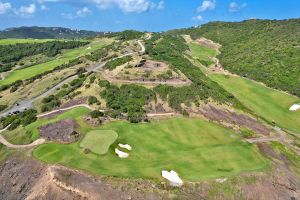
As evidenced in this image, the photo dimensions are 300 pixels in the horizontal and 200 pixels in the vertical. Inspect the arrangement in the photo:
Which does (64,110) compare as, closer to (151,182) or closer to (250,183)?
(151,182)

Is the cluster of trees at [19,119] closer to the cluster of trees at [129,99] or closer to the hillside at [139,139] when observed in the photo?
the hillside at [139,139]

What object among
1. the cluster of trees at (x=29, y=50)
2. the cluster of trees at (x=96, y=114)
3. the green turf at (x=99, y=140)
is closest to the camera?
the green turf at (x=99, y=140)

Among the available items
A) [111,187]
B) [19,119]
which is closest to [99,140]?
[111,187]

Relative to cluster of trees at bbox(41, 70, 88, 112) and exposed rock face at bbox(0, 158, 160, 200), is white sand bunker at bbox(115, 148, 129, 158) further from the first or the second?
cluster of trees at bbox(41, 70, 88, 112)

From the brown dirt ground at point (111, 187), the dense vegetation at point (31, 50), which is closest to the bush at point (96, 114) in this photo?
the brown dirt ground at point (111, 187)

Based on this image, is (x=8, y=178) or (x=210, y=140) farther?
(x=210, y=140)

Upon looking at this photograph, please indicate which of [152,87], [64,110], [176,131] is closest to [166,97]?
[152,87]

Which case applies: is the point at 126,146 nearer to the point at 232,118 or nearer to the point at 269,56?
the point at 232,118
